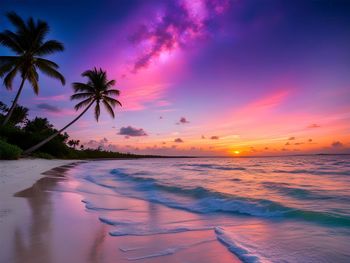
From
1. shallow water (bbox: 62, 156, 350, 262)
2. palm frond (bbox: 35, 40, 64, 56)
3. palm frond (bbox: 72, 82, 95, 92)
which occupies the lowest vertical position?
shallow water (bbox: 62, 156, 350, 262)

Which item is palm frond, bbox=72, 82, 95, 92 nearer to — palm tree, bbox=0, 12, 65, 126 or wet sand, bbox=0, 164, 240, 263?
palm tree, bbox=0, 12, 65, 126

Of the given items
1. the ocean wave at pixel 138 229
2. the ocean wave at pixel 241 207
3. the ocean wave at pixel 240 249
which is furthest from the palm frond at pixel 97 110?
the ocean wave at pixel 240 249

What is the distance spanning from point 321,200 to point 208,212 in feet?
9.99

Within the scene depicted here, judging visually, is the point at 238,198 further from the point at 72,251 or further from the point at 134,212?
the point at 72,251

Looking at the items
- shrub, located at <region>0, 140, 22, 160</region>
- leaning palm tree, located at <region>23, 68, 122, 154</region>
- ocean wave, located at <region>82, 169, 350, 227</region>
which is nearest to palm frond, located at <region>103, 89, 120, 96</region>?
leaning palm tree, located at <region>23, 68, 122, 154</region>

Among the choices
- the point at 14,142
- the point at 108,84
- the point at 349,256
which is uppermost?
the point at 108,84

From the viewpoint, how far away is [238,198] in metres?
7.20

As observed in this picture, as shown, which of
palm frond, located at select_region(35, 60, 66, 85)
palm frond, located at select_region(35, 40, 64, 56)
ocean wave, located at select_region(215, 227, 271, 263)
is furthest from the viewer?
palm frond, located at select_region(35, 60, 66, 85)

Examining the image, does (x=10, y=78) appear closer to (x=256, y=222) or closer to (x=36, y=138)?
(x=36, y=138)

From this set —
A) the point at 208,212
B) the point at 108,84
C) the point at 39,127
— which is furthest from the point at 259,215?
the point at 39,127

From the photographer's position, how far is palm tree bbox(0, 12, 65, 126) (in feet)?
79.7

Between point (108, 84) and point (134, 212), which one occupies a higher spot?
point (108, 84)

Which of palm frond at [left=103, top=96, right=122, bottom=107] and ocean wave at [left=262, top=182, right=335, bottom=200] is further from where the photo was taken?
palm frond at [left=103, top=96, right=122, bottom=107]

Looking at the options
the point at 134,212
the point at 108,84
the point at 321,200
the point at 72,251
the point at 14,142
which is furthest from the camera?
the point at 108,84
